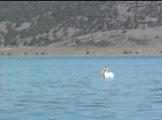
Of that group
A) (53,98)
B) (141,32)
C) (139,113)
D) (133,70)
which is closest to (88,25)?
(141,32)

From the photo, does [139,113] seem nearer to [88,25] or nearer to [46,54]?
[46,54]

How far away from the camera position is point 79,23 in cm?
6362

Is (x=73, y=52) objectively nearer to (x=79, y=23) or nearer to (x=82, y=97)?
(x=79, y=23)

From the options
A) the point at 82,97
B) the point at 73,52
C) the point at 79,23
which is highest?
the point at 79,23

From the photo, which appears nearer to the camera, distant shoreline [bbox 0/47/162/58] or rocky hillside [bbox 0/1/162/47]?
distant shoreline [bbox 0/47/162/58]

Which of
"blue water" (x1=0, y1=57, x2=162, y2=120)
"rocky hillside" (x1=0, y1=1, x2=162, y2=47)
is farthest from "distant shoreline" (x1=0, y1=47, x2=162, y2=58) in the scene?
"blue water" (x1=0, y1=57, x2=162, y2=120)

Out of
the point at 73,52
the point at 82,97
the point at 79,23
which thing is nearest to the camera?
the point at 82,97

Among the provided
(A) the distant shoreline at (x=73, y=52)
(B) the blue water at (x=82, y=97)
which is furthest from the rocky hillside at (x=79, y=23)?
(B) the blue water at (x=82, y=97)

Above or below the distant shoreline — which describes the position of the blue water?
below

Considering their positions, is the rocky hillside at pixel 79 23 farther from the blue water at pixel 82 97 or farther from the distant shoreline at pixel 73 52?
the blue water at pixel 82 97

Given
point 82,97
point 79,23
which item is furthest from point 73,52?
point 82,97

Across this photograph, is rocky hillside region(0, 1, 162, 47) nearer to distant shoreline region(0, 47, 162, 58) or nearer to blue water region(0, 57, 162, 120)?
distant shoreline region(0, 47, 162, 58)

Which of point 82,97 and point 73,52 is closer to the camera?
point 82,97

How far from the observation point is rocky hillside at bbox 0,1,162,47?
54.0 metres
